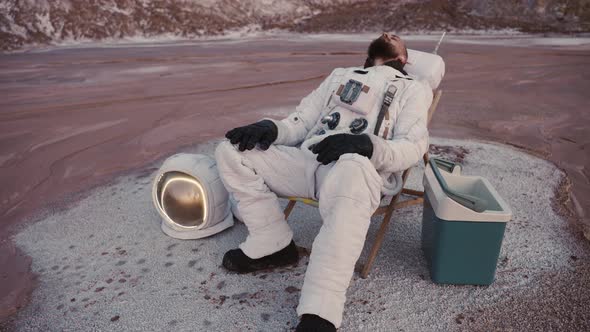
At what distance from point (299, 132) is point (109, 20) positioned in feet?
49.3

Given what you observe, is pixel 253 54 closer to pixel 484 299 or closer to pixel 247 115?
pixel 247 115

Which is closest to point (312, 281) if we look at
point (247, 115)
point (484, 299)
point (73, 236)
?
point (484, 299)

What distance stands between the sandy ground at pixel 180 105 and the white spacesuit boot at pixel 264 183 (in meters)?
1.37

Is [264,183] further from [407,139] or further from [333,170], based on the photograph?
[407,139]

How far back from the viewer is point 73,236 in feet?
10.7

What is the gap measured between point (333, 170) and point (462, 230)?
2.43ft

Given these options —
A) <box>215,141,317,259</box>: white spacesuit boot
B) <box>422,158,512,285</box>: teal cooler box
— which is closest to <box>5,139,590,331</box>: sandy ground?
<box>422,158,512,285</box>: teal cooler box

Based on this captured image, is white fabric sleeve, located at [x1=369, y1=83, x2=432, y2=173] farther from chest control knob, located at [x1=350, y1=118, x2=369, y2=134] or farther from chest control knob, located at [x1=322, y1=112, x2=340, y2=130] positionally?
chest control knob, located at [x1=322, y1=112, x2=340, y2=130]

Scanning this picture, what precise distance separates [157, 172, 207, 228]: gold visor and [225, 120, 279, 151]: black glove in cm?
59

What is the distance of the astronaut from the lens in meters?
1.98

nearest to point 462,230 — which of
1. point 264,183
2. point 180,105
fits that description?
point 264,183

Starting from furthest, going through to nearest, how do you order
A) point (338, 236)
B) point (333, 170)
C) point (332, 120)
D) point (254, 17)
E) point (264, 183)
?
point (254, 17), point (332, 120), point (264, 183), point (333, 170), point (338, 236)

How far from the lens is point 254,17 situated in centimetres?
1881

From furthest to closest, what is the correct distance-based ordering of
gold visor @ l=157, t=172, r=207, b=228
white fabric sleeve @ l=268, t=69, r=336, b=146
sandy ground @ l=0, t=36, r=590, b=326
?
sandy ground @ l=0, t=36, r=590, b=326, gold visor @ l=157, t=172, r=207, b=228, white fabric sleeve @ l=268, t=69, r=336, b=146
